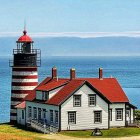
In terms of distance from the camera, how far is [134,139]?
2247 inches

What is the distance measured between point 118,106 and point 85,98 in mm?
4544

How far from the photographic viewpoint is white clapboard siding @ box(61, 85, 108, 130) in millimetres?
65431

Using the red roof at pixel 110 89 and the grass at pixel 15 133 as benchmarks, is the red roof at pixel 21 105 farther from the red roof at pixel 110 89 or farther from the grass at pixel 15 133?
the red roof at pixel 110 89

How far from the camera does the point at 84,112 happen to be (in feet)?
218

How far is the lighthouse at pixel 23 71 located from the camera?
7550cm

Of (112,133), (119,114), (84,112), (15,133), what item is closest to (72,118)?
(84,112)

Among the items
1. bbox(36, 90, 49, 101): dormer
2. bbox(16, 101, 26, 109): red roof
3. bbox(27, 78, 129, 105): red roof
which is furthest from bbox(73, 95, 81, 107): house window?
bbox(16, 101, 26, 109): red roof

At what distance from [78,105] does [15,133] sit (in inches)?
276

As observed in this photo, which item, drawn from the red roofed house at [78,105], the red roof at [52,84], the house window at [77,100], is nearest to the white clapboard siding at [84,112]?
the red roofed house at [78,105]

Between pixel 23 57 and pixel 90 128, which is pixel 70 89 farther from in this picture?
pixel 23 57

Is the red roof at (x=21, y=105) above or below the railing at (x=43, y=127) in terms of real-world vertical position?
above

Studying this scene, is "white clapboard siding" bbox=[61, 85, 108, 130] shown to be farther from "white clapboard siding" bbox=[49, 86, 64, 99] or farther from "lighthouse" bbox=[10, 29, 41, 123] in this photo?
"lighthouse" bbox=[10, 29, 41, 123]

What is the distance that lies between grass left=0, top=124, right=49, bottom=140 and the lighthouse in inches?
162

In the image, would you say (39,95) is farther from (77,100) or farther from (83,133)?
(83,133)
